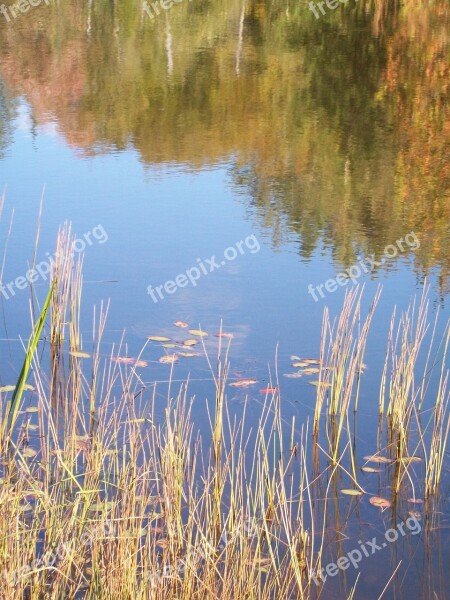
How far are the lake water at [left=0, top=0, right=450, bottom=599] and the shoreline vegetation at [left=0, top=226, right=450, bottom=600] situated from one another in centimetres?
21

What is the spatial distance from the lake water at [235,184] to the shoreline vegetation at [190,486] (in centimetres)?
21

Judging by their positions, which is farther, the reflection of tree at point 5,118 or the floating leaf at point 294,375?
the reflection of tree at point 5,118

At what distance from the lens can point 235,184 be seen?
402 inches

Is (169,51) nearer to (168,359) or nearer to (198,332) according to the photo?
(198,332)

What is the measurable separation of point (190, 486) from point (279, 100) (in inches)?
465

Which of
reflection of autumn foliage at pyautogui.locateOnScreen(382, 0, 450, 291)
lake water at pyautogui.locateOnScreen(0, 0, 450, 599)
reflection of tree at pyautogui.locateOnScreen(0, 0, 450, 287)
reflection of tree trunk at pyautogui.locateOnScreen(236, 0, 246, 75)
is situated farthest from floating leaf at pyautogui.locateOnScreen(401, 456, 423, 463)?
reflection of tree trunk at pyautogui.locateOnScreen(236, 0, 246, 75)

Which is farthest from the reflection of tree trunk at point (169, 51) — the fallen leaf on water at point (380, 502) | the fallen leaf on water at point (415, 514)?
the fallen leaf on water at point (415, 514)

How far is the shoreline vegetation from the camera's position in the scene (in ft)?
10.1

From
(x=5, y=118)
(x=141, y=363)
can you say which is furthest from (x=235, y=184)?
(x=141, y=363)

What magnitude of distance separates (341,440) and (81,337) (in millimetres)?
1749

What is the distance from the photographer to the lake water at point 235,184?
6.32 metres

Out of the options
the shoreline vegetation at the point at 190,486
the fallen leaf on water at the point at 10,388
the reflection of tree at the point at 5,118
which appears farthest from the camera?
the reflection of tree at the point at 5,118

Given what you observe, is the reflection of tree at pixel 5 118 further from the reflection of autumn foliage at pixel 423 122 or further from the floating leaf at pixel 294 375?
the floating leaf at pixel 294 375

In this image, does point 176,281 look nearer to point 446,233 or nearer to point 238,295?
point 238,295
